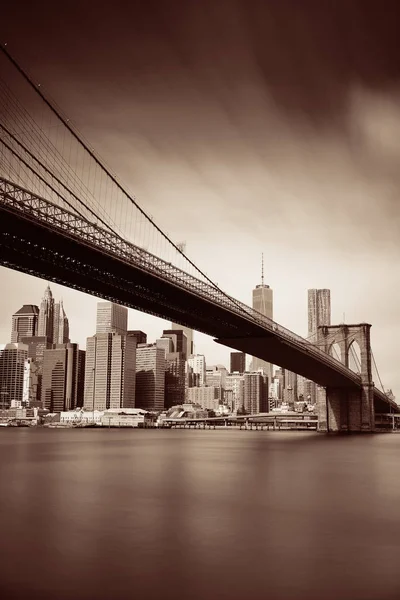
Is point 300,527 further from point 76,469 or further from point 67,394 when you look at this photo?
point 67,394

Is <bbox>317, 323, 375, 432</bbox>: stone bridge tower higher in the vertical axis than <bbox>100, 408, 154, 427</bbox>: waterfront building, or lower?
higher

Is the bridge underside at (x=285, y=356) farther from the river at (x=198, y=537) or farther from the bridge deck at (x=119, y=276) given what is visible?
the river at (x=198, y=537)

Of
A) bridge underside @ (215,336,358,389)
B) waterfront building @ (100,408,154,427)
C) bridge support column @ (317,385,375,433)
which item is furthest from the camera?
waterfront building @ (100,408,154,427)

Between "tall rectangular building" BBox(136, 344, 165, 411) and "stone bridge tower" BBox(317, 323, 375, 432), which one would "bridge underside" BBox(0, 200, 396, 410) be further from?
"tall rectangular building" BBox(136, 344, 165, 411)

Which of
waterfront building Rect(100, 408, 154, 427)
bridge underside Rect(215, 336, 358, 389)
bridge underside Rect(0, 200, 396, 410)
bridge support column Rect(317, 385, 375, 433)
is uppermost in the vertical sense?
bridge underside Rect(0, 200, 396, 410)

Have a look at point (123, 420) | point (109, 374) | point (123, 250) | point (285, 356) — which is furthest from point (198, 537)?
point (109, 374)

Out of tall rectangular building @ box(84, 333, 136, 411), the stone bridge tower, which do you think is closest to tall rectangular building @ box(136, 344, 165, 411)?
tall rectangular building @ box(84, 333, 136, 411)

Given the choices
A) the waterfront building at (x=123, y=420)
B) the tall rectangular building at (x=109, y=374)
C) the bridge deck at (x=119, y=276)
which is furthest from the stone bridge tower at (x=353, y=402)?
the tall rectangular building at (x=109, y=374)
